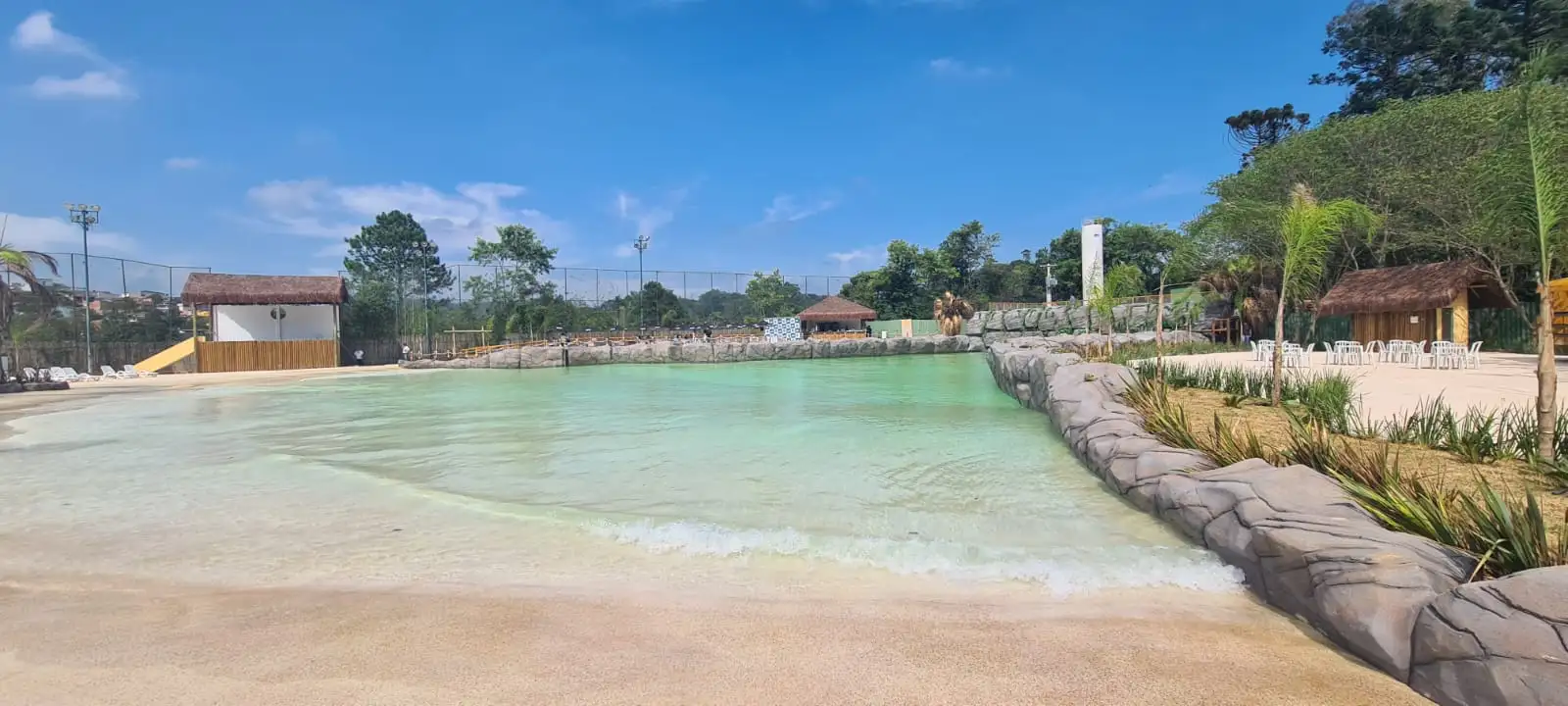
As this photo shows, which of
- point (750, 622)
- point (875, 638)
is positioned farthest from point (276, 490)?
point (875, 638)

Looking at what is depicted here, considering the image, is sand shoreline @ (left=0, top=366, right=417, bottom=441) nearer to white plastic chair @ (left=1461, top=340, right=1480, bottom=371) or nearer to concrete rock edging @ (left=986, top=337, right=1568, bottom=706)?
concrete rock edging @ (left=986, top=337, right=1568, bottom=706)

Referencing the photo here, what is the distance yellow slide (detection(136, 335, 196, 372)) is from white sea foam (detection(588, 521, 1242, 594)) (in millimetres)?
31624

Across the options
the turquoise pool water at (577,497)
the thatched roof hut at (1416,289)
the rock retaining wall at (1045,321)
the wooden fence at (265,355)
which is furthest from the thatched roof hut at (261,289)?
the thatched roof hut at (1416,289)

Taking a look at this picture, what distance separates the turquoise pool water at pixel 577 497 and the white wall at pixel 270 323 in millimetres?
18798

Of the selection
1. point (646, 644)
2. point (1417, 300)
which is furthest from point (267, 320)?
point (1417, 300)

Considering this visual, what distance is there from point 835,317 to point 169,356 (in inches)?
1224

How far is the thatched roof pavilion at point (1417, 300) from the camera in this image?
664 inches

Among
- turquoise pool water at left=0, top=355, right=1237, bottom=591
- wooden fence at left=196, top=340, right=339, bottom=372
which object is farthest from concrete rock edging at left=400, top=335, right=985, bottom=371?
turquoise pool water at left=0, top=355, right=1237, bottom=591

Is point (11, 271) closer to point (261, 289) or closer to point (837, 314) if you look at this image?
point (261, 289)

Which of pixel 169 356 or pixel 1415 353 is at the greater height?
pixel 169 356

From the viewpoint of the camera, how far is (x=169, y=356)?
27656 millimetres

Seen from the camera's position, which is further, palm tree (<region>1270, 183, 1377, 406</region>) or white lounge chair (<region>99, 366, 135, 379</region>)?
white lounge chair (<region>99, 366, 135, 379</region>)

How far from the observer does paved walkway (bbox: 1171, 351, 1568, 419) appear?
25.3 feet

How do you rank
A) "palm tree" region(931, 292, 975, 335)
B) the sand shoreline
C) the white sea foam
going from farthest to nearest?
"palm tree" region(931, 292, 975, 335) → the sand shoreline → the white sea foam
